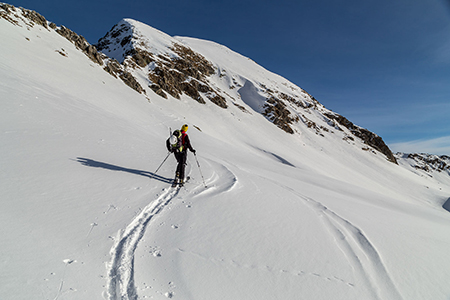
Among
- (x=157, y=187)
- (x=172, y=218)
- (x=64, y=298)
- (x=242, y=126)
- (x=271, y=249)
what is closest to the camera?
(x=64, y=298)

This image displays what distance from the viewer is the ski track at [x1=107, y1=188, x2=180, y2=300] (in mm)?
2281

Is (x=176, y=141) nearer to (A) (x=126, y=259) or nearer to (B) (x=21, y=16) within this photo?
(A) (x=126, y=259)

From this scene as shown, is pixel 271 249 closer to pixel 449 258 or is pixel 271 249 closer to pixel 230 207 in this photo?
pixel 230 207

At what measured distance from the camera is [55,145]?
6305 mm

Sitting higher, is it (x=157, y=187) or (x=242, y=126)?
(x=242, y=126)

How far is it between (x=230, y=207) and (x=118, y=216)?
93.4 inches

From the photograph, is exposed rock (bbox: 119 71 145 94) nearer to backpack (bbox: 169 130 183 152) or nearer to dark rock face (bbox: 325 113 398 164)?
backpack (bbox: 169 130 183 152)

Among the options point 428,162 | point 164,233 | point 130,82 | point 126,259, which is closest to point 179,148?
point 164,233

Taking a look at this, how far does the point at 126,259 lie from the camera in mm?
2740

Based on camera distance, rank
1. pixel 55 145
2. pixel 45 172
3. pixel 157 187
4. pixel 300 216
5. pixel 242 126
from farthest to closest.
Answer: pixel 242 126, pixel 55 145, pixel 157 187, pixel 300 216, pixel 45 172

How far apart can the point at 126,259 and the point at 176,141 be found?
13.8ft

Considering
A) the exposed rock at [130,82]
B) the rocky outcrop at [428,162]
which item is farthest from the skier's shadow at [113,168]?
the rocky outcrop at [428,162]

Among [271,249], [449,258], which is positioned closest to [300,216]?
[271,249]

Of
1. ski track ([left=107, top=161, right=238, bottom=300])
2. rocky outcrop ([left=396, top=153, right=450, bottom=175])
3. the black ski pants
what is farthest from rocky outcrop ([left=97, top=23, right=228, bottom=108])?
rocky outcrop ([left=396, top=153, right=450, bottom=175])
